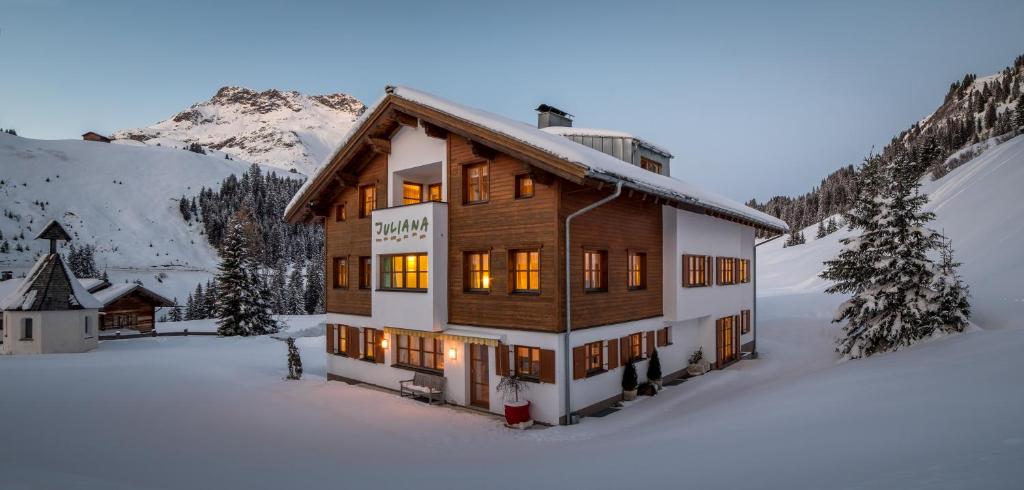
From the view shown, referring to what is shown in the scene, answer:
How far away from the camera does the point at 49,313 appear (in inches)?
1177

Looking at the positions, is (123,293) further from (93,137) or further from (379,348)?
(93,137)

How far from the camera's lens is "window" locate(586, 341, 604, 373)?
52.5ft

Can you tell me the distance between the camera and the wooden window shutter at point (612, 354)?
1680 cm

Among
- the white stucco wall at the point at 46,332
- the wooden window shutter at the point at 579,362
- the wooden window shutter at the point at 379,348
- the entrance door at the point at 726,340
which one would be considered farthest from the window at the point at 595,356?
the white stucco wall at the point at 46,332

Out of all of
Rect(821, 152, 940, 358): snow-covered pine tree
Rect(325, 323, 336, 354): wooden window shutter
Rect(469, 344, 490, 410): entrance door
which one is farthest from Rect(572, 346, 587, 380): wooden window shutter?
Rect(325, 323, 336, 354): wooden window shutter

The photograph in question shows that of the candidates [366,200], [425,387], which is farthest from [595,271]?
[366,200]

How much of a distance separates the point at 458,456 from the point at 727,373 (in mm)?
13742

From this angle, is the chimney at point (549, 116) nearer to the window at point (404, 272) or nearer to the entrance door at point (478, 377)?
the window at point (404, 272)

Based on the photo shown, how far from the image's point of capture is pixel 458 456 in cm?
1181

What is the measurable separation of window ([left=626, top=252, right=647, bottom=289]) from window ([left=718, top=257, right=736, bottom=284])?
6.20m

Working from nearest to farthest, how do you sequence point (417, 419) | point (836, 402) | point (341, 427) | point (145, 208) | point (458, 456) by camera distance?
point (836, 402)
point (458, 456)
point (341, 427)
point (417, 419)
point (145, 208)

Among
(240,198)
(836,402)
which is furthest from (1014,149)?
(240,198)

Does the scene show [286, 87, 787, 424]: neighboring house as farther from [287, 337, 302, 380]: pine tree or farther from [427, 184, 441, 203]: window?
[287, 337, 302, 380]: pine tree

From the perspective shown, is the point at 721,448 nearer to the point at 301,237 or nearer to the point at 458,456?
the point at 458,456
